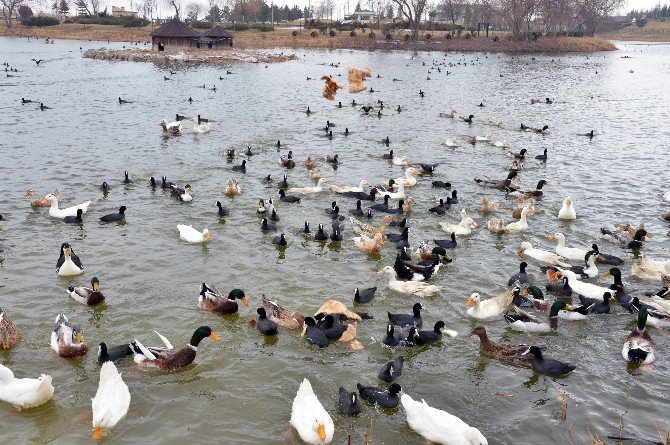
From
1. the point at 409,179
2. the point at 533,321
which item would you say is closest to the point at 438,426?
the point at 533,321

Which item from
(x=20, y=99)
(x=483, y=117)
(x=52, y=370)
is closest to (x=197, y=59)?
(x=20, y=99)

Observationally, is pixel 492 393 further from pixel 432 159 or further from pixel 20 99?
pixel 20 99

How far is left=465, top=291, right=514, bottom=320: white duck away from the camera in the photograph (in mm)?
12141

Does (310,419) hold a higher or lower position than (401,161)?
lower

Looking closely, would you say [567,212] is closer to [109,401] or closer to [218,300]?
[218,300]

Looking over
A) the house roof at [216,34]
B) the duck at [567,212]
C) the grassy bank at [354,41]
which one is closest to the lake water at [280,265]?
the duck at [567,212]

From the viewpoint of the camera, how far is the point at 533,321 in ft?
38.5

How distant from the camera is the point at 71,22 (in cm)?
12112

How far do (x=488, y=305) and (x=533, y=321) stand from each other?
0.97m

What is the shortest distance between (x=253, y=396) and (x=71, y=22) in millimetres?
132294

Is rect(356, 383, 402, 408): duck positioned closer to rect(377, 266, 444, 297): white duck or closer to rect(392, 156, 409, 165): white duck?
rect(377, 266, 444, 297): white duck

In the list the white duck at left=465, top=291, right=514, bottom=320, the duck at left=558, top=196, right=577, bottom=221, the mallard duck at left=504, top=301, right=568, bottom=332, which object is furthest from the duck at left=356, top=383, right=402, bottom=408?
the duck at left=558, top=196, right=577, bottom=221

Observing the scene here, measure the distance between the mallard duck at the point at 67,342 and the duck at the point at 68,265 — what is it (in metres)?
3.18

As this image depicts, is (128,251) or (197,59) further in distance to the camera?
(197,59)
